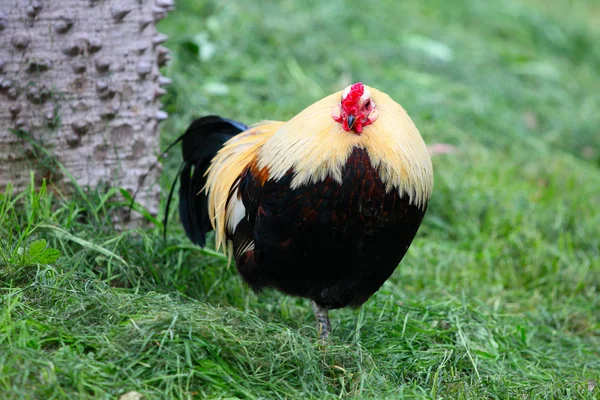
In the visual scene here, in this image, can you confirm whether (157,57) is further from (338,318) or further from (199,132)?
(338,318)

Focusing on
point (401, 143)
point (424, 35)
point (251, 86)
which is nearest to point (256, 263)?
point (401, 143)

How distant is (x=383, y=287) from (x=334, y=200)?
1.43 metres

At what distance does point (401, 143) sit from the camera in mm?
3047

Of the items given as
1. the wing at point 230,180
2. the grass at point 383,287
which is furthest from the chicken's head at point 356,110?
the grass at point 383,287

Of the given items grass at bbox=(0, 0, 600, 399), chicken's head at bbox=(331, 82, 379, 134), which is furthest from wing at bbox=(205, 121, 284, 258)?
chicken's head at bbox=(331, 82, 379, 134)

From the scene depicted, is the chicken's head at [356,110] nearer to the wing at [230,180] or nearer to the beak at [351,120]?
the beak at [351,120]

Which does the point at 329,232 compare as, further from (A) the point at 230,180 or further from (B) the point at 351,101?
(A) the point at 230,180

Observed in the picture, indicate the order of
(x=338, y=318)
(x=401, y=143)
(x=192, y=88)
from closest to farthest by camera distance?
(x=401, y=143), (x=338, y=318), (x=192, y=88)

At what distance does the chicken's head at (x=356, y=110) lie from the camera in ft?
9.76

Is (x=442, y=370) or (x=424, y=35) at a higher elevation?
(x=424, y=35)

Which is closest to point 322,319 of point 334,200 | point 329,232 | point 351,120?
point 329,232

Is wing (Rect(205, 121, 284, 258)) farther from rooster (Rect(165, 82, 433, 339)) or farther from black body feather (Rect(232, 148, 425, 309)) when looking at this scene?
black body feather (Rect(232, 148, 425, 309))

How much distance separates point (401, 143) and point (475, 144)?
11.8ft

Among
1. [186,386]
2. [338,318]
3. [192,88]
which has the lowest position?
[338,318]
